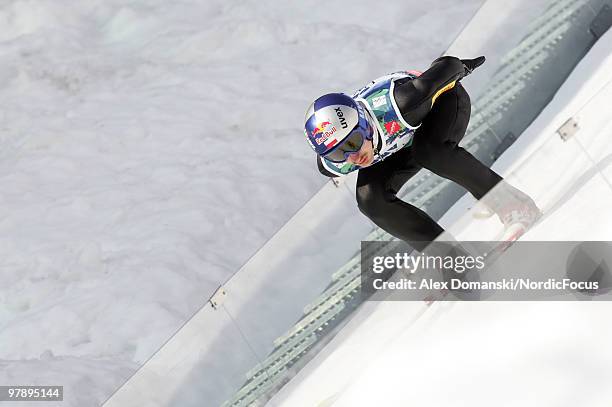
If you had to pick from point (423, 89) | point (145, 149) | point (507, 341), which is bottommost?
point (507, 341)

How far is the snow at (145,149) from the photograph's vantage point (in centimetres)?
536

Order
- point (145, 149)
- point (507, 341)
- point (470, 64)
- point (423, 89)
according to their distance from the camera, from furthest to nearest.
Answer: point (145, 149), point (470, 64), point (423, 89), point (507, 341)

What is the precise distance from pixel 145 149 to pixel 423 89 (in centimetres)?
340

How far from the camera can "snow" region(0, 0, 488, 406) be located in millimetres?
5355

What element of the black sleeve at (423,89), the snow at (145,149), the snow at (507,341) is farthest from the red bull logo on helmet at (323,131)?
the snow at (145,149)

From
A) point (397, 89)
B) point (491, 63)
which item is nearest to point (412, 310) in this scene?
point (397, 89)

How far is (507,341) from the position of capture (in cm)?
322

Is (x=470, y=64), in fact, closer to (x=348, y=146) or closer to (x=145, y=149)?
(x=348, y=146)

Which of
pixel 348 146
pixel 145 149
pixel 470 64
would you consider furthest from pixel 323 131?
pixel 145 149

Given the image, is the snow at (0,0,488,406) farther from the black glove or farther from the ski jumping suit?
the black glove

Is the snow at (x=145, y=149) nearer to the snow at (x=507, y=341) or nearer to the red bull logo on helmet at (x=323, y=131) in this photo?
the snow at (x=507, y=341)

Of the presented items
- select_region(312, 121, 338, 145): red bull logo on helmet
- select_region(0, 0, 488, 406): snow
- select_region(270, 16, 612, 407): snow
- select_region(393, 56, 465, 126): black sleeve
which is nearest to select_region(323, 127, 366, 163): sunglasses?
select_region(312, 121, 338, 145): red bull logo on helmet

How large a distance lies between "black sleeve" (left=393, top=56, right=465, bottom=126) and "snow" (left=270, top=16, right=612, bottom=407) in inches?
17.2

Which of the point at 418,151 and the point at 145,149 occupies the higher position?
the point at 145,149
